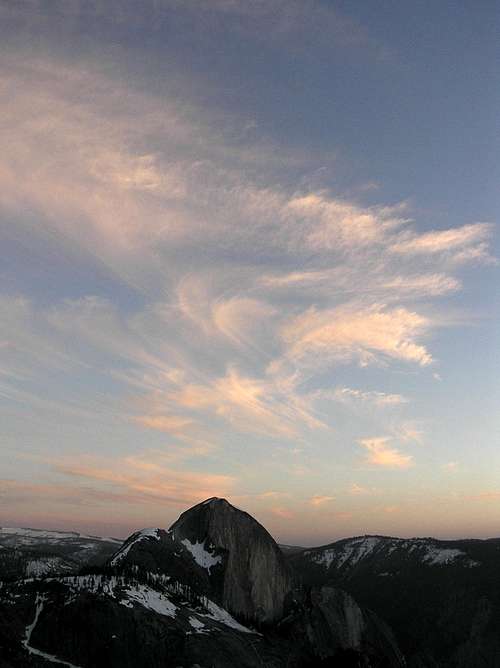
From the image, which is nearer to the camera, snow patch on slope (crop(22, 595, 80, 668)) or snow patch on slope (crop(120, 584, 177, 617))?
snow patch on slope (crop(22, 595, 80, 668))

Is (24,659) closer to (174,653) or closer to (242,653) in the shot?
(174,653)

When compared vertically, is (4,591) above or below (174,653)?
above

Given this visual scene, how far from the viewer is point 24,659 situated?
148m

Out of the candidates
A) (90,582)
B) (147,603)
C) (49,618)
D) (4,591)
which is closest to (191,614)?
(147,603)

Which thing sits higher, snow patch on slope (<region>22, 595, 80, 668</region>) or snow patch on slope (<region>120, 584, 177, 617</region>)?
snow patch on slope (<region>120, 584, 177, 617</region>)

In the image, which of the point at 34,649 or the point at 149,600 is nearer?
the point at 34,649

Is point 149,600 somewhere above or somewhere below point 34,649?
above

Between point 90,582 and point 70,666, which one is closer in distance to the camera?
point 70,666

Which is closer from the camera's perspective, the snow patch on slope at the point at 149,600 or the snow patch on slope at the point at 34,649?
the snow patch on slope at the point at 34,649

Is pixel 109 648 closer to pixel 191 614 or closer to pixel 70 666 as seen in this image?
pixel 70 666

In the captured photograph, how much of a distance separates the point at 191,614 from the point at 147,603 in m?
19.2

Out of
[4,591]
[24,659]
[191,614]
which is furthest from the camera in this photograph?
[191,614]

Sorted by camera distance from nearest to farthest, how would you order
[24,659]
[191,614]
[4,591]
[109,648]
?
1. [24,659]
2. [109,648]
3. [4,591]
4. [191,614]

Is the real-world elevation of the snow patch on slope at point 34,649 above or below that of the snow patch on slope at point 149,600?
below
